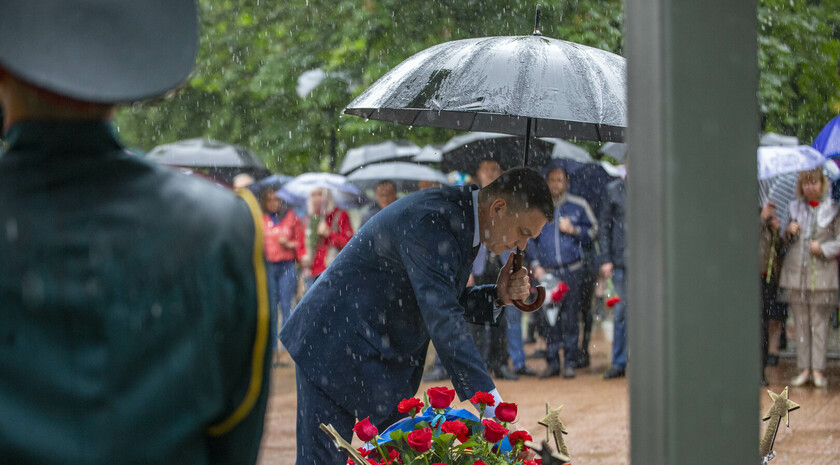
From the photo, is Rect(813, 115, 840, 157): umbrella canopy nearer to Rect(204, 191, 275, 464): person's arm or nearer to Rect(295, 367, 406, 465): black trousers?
Rect(295, 367, 406, 465): black trousers

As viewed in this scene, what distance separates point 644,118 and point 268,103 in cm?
1537

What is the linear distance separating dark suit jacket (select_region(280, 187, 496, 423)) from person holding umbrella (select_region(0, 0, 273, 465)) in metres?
2.39

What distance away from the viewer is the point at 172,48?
1620 mm

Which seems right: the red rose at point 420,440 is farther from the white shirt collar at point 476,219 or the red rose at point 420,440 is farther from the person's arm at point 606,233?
the person's arm at point 606,233

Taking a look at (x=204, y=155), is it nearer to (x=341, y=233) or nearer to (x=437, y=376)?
(x=341, y=233)

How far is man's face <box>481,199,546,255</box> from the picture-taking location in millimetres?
4246

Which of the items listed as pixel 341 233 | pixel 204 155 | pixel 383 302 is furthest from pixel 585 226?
pixel 383 302

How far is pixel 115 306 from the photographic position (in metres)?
1.55

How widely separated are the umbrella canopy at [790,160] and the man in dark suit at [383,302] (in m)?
6.94

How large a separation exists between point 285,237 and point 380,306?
327 inches

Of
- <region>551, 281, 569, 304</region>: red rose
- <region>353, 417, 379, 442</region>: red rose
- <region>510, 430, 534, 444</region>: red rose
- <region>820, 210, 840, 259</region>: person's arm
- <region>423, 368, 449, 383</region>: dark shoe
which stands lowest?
<region>423, 368, 449, 383</region>: dark shoe

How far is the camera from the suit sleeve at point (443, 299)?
384cm

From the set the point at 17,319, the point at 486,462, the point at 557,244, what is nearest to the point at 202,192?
the point at 17,319

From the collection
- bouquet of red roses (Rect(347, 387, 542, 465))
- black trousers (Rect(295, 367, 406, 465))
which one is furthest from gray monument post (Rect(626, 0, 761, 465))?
black trousers (Rect(295, 367, 406, 465))
